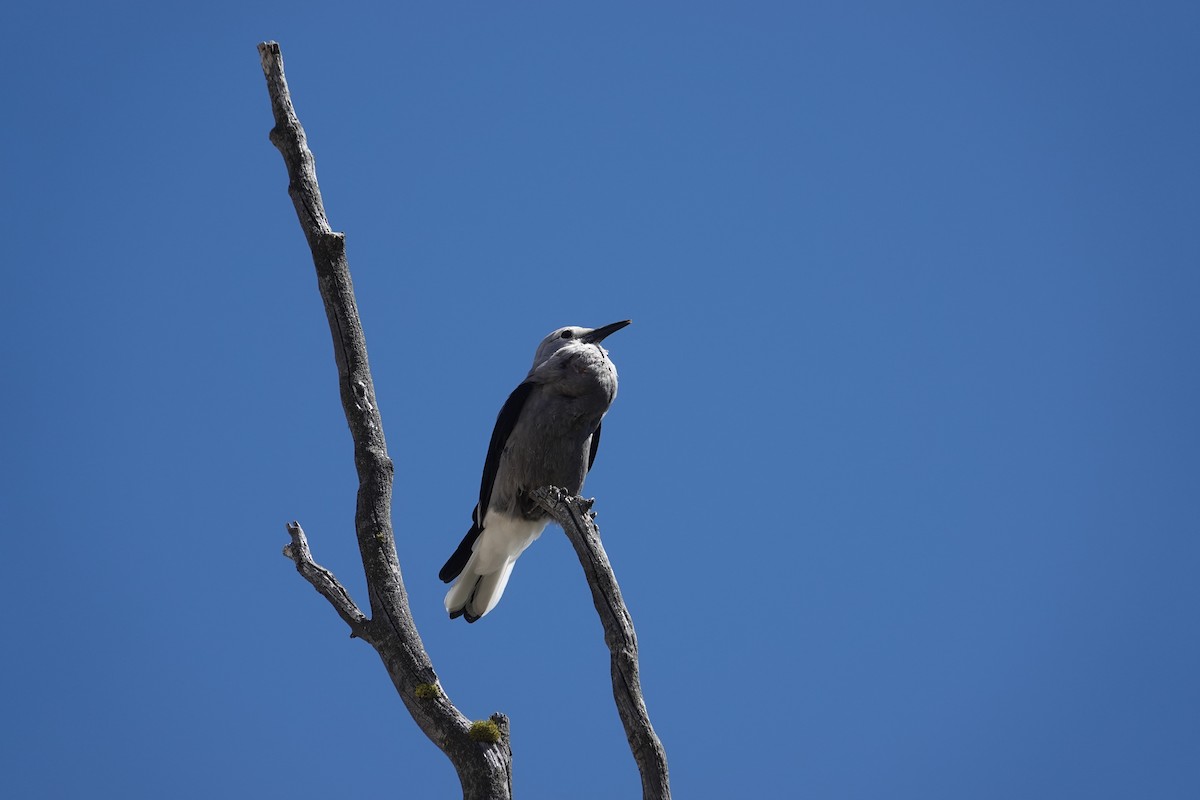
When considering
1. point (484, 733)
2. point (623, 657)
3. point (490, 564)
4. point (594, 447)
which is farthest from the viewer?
point (594, 447)

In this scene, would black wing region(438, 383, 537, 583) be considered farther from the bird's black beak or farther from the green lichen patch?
the green lichen patch

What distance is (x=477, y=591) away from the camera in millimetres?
6242

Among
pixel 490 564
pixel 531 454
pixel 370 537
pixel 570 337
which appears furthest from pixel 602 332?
pixel 370 537

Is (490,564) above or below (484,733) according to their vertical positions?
above

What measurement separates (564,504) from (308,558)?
1205 mm

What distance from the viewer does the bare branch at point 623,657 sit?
13.8ft

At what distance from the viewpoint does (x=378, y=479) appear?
4.63 metres

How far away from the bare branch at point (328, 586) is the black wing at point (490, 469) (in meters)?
1.71

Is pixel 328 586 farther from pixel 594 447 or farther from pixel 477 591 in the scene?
pixel 594 447

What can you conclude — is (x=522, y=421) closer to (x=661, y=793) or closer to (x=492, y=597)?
(x=492, y=597)

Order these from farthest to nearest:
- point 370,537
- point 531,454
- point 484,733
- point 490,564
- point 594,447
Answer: point 594,447, point 490,564, point 531,454, point 370,537, point 484,733

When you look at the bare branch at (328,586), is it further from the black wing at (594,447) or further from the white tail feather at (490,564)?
the black wing at (594,447)

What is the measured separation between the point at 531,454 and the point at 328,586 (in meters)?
1.67

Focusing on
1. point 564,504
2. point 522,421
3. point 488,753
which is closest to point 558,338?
point 522,421
